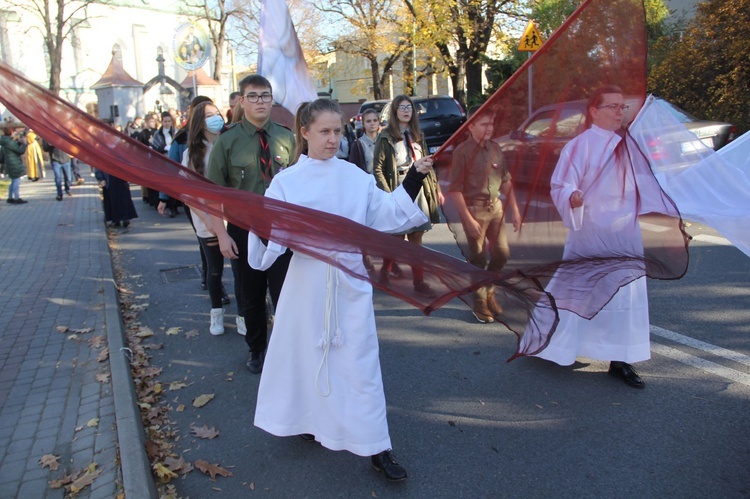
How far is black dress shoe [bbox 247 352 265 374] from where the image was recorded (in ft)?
15.5

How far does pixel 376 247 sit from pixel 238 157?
6.33ft

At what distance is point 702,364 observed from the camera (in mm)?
Answer: 4449

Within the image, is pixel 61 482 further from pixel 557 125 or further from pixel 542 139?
pixel 557 125

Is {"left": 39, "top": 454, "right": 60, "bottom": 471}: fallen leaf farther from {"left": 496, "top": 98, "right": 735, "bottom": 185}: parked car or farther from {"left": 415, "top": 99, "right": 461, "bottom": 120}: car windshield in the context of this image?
{"left": 415, "top": 99, "right": 461, "bottom": 120}: car windshield

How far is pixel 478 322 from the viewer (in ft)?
18.4

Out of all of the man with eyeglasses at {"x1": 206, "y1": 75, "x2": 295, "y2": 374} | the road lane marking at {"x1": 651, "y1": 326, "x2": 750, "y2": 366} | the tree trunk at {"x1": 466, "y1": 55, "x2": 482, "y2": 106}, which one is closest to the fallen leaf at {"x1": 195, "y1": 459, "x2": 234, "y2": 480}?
the man with eyeglasses at {"x1": 206, "y1": 75, "x2": 295, "y2": 374}

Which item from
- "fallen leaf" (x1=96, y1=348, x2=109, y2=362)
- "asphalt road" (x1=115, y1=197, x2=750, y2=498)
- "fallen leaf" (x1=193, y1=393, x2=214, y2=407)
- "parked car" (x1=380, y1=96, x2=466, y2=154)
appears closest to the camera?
"asphalt road" (x1=115, y1=197, x2=750, y2=498)

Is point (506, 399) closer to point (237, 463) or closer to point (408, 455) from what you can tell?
point (408, 455)

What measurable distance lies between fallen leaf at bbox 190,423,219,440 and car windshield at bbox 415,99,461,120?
14.3 meters

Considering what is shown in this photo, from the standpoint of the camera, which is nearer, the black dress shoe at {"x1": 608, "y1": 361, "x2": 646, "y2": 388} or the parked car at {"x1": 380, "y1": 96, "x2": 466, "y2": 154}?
the black dress shoe at {"x1": 608, "y1": 361, "x2": 646, "y2": 388}

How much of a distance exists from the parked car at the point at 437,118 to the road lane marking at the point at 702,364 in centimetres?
1193

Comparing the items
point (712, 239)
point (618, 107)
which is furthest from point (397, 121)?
point (712, 239)

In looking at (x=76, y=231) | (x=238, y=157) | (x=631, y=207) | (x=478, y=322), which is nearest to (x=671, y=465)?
(x=631, y=207)

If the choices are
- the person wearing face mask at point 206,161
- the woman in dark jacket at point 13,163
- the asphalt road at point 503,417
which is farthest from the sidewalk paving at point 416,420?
the woman in dark jacket at point 13,163
